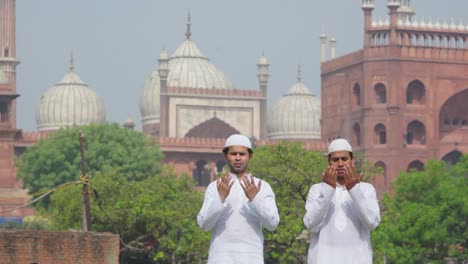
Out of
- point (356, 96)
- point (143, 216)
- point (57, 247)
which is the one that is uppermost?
point (356, 96)

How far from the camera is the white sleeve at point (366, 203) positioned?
10914mm

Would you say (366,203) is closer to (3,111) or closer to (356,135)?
(3,111)

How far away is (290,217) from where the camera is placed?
3447 cm

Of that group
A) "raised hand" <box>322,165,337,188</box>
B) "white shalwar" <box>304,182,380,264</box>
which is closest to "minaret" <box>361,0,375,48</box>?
"white shalwar" <box>304,182,380,264</box>

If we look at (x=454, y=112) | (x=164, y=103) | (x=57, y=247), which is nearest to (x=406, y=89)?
(x=454, y=112)

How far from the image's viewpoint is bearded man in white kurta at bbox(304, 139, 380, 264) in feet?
35.8

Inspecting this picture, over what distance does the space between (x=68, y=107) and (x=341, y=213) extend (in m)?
92.4

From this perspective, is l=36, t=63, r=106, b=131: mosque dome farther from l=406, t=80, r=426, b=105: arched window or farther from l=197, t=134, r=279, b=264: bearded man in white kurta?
l=197, t=134, r=279, b=264: bearded man in white kurta

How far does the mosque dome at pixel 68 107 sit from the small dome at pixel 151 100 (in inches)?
176

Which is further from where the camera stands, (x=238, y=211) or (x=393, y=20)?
(x=393, y=20)

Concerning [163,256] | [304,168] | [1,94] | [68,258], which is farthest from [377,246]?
[1,94]

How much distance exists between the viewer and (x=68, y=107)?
10300 centimetres

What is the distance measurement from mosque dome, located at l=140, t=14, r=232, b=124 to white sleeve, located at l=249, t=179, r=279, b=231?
290 ft

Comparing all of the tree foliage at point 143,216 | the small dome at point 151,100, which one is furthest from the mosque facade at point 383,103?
the tree foliage at point 143,216
